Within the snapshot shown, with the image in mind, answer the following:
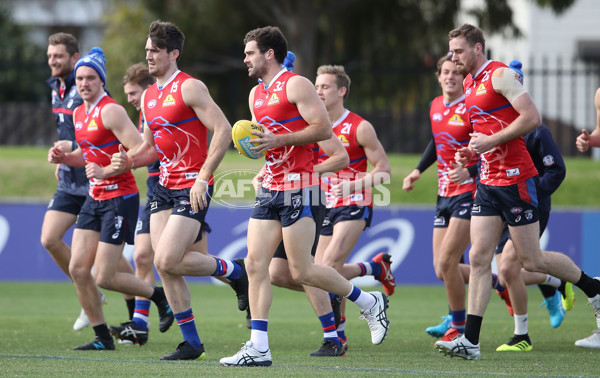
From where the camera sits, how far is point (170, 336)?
9172 mm

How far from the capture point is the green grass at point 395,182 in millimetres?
16750

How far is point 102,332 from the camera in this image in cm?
802

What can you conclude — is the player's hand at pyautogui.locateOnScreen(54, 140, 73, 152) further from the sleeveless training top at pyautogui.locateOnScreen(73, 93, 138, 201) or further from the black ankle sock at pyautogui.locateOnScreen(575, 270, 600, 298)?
the black ankle sock at pyautogui.locateOnScreen(575, 270, 600, 298)

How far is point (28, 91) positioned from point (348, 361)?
2434 cm

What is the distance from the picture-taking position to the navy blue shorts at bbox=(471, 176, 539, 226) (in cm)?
725

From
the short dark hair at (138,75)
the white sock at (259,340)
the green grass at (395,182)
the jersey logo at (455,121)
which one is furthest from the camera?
the green grass at (395,182)

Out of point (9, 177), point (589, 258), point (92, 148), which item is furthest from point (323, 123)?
point (9, 177)

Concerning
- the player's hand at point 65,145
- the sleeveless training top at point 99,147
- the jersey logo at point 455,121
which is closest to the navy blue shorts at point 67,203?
the player's hand at point 65,145

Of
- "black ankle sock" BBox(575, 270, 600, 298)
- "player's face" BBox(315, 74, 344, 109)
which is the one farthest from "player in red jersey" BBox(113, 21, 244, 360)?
"black ankle sock" BBox(575, 270, 600, 298)

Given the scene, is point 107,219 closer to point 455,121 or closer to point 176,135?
point 176,135

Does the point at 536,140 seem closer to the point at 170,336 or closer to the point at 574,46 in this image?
the point at 170,336

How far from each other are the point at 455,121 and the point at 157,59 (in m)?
3.19

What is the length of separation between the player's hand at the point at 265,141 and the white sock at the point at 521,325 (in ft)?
10.3

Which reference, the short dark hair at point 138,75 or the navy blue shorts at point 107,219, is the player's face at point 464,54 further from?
the short dark hair at point 138,75
